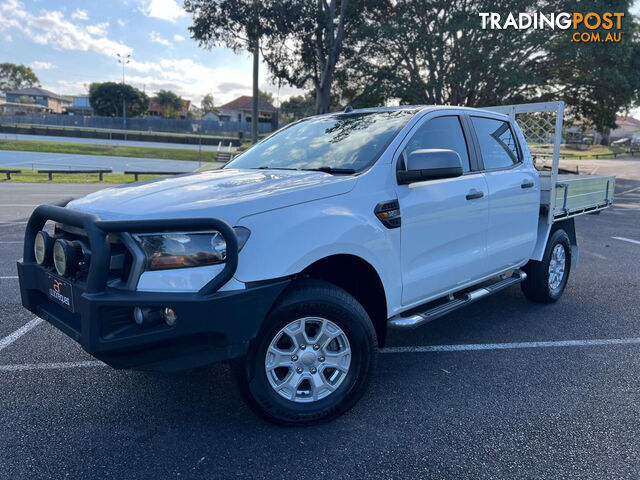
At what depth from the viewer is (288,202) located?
→ 2834 millimetres

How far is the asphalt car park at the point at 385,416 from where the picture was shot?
2.63 m

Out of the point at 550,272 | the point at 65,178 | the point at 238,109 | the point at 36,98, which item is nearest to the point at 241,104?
the point at 238,109

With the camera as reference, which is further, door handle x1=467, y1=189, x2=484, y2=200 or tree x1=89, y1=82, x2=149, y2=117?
tree x1=89, y1=82, x2=149, y2=117

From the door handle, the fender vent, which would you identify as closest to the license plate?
the fender vent

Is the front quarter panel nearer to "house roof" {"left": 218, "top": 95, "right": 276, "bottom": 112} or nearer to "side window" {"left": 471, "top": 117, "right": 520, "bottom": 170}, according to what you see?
"side window" {"left": 471, "top": 117, "right": 520, "bottom": 170}

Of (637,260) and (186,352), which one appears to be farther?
(637,260)

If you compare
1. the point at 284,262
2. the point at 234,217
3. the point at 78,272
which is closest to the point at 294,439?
the point at 284,262

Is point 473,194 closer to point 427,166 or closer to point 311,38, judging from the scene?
point 427,166

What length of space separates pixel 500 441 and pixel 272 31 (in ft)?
60.0

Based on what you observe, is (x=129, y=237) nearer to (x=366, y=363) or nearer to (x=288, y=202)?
(x=288, y=202)

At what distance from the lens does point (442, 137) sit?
4043 mm

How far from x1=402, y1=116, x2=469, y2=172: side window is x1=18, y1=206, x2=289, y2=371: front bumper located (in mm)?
1653

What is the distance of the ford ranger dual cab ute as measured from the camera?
2539mm

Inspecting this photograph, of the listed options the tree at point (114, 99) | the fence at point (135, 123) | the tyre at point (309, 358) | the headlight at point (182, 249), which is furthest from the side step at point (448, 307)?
the tree at point (114, 99)
